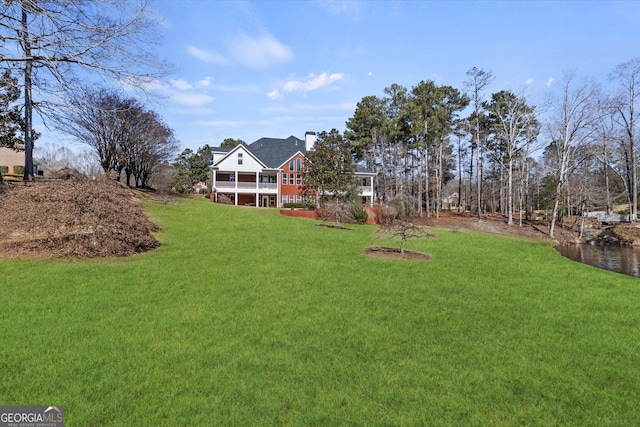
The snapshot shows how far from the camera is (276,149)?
39094 mm

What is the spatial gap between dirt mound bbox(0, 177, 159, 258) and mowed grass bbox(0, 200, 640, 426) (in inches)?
40.6

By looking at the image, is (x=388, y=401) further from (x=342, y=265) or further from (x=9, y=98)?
(x=9, y=98)

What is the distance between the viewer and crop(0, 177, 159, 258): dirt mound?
9.60 meters

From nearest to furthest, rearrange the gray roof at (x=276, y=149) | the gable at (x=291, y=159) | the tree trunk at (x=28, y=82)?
the tree trunk at (x=28, y=82)
the gable at (x=291, y=159)
the gray roof at (x=276, y=149)

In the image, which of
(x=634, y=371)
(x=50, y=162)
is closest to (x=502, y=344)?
(x=634, y=371)

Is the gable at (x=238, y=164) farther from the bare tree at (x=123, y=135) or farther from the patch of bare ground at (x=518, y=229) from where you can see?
the patch of bare ground at (x=518, y=229)

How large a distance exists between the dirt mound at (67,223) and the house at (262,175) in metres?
23.9

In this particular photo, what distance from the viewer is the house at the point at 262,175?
114ft

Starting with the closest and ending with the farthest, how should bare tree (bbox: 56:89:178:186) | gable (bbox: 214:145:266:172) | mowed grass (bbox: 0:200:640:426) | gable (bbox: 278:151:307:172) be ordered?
mowed grass (bbox: 0:200:640:426), bare tree (bbox: 56:89:178:186), gable (bbox: 214:145:266:172), gable (bbox: 278:151:307:172)

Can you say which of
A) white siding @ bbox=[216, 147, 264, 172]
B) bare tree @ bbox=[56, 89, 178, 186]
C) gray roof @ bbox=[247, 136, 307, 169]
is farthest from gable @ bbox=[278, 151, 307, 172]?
bare tree @ bbox=[56, 89, 178, 186]

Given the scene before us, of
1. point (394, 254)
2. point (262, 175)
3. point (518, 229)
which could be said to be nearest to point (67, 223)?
point (394, 254)

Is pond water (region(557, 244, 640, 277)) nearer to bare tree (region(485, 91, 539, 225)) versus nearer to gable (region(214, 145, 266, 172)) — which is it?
bare tree (region(485, 91, 539, 225))

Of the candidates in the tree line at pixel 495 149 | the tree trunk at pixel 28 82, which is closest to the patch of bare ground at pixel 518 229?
the tree line at pixel 495 149

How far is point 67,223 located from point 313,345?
9.04m
